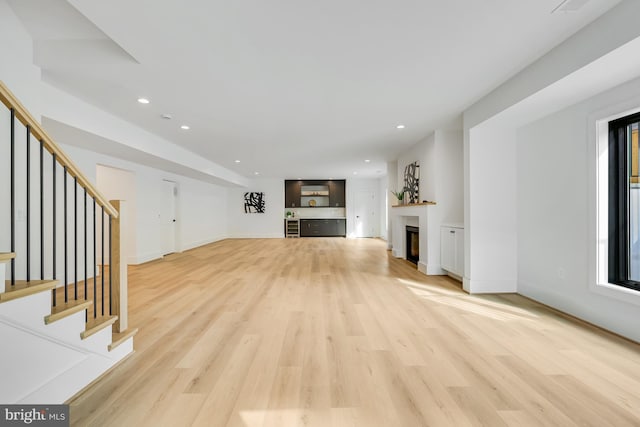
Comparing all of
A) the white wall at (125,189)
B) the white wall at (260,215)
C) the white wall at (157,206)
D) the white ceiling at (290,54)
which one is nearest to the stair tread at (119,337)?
the white ceiling at (290,54)

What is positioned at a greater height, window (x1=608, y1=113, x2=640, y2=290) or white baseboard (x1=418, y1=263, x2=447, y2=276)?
window (x1=608, y1=113, x2=640, y2=290)

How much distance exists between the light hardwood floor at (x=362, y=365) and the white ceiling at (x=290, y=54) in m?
2.48

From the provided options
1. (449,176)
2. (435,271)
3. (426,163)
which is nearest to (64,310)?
(435,271)

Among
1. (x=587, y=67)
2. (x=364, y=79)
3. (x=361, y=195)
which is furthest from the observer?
(x=361, y=195)

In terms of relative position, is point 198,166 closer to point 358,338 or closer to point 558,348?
point 358,338

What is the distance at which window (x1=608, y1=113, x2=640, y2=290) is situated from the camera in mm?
2494

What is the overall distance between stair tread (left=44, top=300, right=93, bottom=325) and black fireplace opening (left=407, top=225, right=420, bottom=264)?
17.2 ft

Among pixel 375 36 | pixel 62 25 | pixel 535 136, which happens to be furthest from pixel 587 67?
pixel 62 25

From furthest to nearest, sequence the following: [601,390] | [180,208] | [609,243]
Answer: [180,208]
[609,243]
[601,390]

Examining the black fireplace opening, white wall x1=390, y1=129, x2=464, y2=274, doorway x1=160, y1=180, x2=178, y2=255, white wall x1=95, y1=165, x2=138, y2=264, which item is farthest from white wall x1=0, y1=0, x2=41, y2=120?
the black fireplace opening

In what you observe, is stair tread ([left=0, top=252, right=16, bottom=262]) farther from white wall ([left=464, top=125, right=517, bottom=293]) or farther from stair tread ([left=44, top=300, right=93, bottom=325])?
white wall ([left=464, top=125, right=517, bottom=293])

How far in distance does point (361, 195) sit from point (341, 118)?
7.43 meters

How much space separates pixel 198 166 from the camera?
21.5 feet

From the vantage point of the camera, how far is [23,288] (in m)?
1.43
